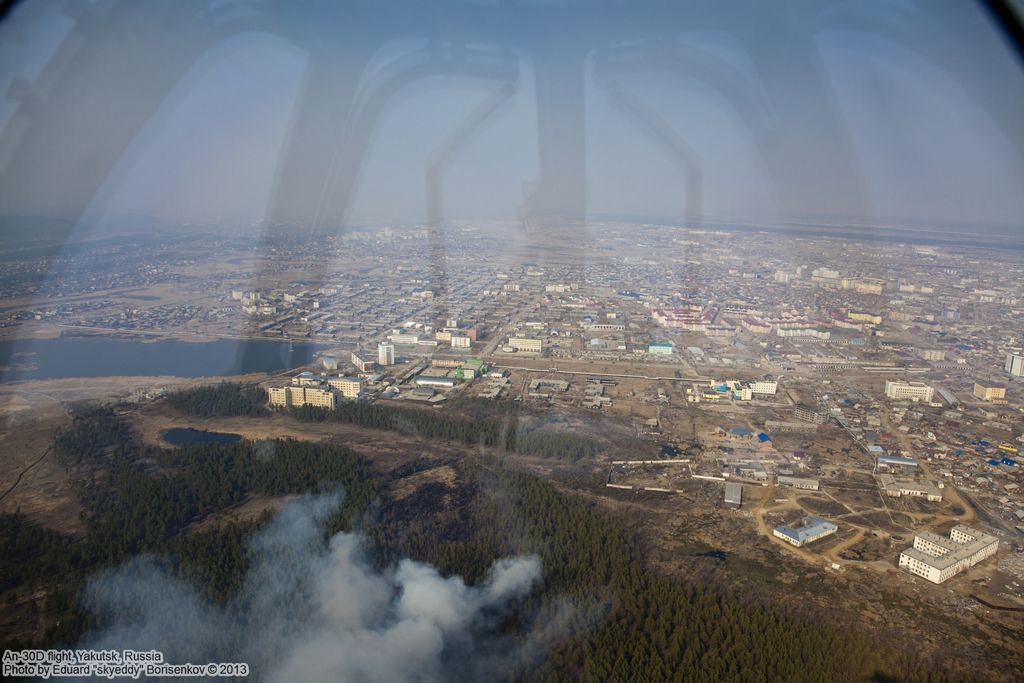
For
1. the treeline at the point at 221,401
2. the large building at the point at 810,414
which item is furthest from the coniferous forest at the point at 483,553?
the large building at the point at 810,414

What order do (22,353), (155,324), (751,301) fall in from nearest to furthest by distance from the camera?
1. (22,353)
2. (155,324)
3. (751,301)

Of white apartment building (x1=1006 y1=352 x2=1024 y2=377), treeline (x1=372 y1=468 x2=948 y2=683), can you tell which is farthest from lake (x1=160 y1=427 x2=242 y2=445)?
white apartment building (x1=1006 y1=352 x2=1024 y2=377)

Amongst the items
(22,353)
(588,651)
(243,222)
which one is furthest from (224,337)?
(243,222)

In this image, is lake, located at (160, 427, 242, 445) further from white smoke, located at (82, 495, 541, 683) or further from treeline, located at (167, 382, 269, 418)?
white smoke, located at (82, 495, 541, 683)

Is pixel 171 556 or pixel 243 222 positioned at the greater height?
pixel 243 222

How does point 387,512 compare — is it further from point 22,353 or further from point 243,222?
point 243,222

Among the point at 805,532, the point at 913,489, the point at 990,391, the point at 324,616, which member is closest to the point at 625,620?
the point at 324,616

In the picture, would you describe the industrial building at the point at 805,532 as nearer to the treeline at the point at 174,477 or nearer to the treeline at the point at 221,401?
the treeline at the point at 174,477
